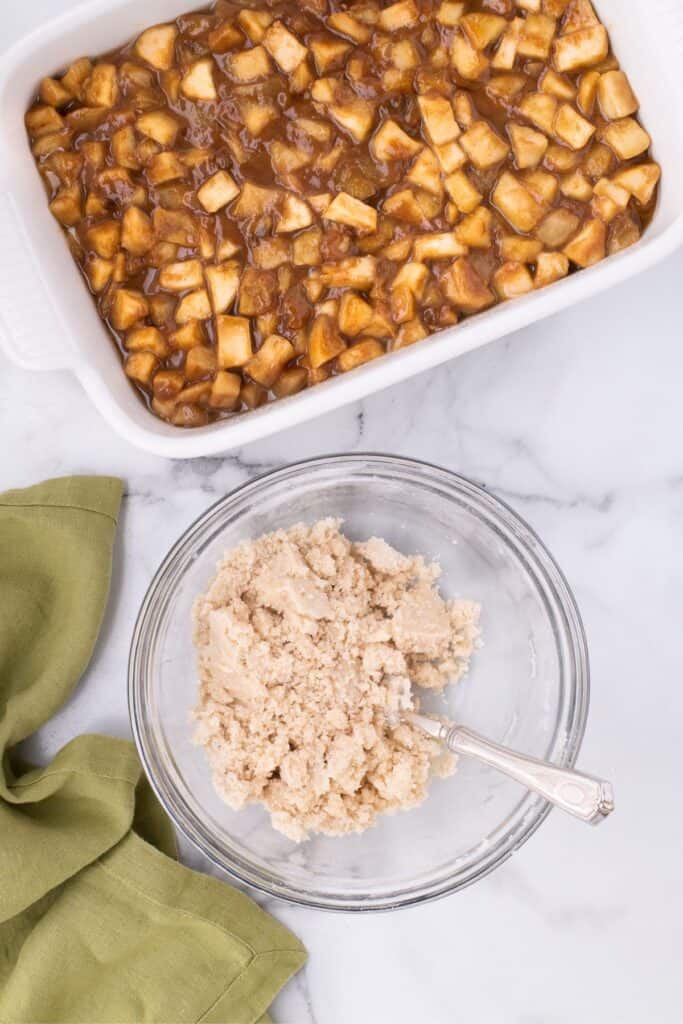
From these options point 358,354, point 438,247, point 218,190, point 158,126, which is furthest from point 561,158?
point 158,126

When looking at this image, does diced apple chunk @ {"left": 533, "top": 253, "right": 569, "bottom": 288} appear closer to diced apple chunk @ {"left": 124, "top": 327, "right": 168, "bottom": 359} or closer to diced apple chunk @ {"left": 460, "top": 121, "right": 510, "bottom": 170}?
diced apple chunk @ {"left": 460, "top": 121, "right": 510, "bottom": 170}

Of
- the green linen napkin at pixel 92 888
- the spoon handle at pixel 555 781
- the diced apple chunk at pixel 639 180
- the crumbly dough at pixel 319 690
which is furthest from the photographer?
the green linen napkin at pixel 92 888

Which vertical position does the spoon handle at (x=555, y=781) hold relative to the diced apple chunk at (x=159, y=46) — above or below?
below

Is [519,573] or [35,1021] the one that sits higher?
[519,573]

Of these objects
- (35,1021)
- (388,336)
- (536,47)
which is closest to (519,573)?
(388,336)

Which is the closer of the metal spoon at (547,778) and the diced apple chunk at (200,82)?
the metal spoon at (547,778)

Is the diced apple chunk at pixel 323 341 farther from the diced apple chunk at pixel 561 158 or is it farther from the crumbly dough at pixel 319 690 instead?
the diced apple chunk at pixel 561 158

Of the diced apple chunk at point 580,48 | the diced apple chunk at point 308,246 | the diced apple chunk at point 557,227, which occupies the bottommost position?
the diced apple chunk at point 557,227

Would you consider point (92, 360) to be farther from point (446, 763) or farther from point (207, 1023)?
point (207, 1023)

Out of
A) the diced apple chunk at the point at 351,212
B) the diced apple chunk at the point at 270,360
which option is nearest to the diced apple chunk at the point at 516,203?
the diced apple chunk at the point at 351,212
